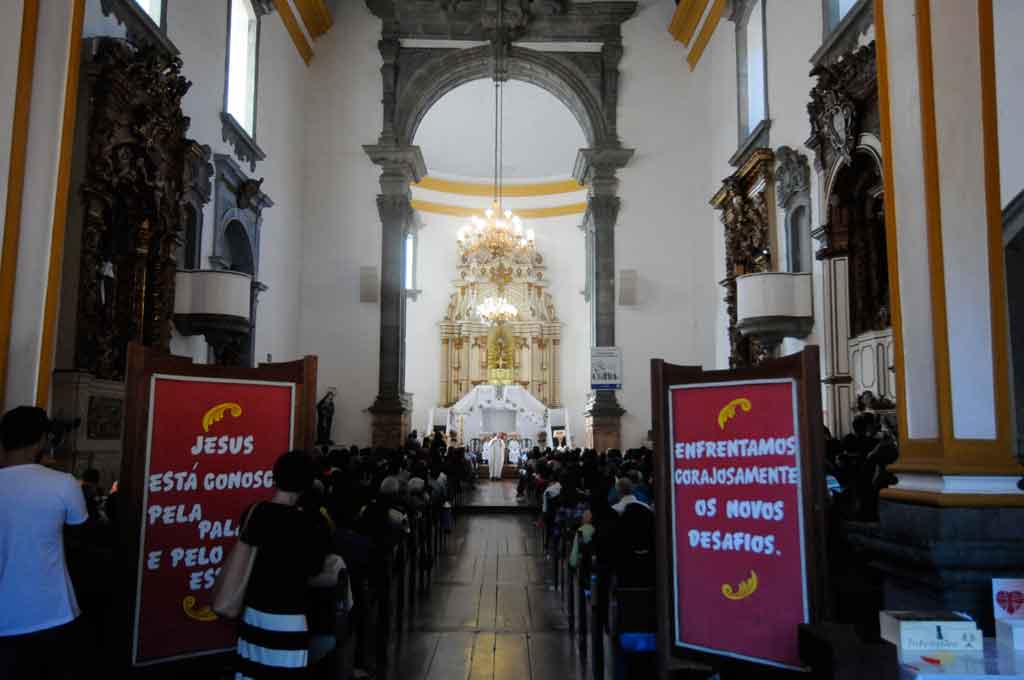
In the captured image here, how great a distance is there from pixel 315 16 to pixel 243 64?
312 cm

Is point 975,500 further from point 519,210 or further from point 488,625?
point 519,210

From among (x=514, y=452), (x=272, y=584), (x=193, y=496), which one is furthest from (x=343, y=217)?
(x=272, y=584)

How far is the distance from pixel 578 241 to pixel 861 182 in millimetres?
15402

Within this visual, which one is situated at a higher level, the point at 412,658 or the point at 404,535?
the point at 404,535

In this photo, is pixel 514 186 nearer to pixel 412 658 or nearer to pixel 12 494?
pixel 412 658

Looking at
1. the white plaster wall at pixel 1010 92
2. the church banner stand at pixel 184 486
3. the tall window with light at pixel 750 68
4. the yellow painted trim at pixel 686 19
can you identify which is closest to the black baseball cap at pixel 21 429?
the church banner stand at pixel 184 486

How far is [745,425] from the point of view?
3178 mm

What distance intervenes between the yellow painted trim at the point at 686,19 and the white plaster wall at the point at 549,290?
8.88 m

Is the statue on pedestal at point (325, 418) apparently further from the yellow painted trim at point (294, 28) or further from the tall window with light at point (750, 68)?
the tall window with light at point (750, 68)

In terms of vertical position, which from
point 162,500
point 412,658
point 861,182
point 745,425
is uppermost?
point 861,182

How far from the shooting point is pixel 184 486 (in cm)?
347

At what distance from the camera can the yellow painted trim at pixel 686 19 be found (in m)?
13.9

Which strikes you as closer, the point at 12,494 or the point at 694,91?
the point at 12,494

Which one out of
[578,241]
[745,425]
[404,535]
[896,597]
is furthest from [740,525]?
[578,241]
